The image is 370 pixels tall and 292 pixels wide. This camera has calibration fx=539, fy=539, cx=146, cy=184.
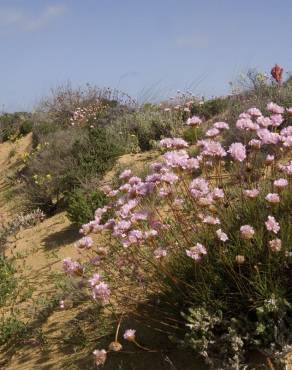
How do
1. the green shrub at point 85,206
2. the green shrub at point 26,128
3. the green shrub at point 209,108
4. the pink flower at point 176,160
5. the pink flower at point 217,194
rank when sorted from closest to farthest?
the pink flower at point 217,194
the pink flower at point 176,160
the green shrub at point 85,206
the green shrub at point 209,108
the green shrub at point 26,128

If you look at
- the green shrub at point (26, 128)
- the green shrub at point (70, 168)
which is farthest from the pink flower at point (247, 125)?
the green shrub at point (26, 128)

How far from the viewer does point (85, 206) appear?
7.70 m

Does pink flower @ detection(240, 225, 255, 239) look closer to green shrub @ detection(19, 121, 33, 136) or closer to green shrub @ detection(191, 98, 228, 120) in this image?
green shrub @ detection(191, 98, 228, 120)

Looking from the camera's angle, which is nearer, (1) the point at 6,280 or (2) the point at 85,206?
(1) the point at 6,280

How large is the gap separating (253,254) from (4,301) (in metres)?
3.66

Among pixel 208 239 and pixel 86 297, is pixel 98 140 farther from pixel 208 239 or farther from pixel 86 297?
pixel 208 239

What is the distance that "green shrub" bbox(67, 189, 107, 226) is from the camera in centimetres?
770

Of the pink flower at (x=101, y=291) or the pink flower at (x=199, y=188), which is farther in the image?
the pink flower at (x=199, y=188)

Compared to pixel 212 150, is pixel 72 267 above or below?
below

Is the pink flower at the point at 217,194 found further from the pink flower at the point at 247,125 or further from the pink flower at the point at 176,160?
the pink flower at the point at 247,125

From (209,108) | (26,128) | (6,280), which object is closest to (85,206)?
(6,280)

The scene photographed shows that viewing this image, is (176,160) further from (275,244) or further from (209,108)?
(209,108)

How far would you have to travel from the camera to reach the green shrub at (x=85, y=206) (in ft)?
25.2

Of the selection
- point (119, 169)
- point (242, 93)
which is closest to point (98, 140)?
point (119, 169)
